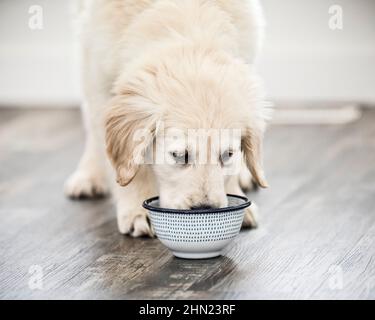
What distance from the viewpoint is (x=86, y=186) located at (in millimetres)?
3781

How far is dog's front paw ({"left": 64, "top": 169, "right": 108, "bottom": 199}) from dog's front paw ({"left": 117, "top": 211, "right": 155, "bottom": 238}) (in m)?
0.70

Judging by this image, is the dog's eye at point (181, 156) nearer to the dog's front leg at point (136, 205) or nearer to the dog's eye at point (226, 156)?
the dog's eye at point (226, 156)

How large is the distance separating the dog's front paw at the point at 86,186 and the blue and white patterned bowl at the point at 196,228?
1.07m

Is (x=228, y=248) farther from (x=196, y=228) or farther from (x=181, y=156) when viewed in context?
(x=181, y=156)

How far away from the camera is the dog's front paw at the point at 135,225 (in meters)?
3.03

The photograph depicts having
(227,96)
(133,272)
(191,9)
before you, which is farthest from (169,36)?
(133,272)

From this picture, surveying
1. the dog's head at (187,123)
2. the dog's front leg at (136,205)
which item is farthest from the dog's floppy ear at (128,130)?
the dog's front leg at (136,205)

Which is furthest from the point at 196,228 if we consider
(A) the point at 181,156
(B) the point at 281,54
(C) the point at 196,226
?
(B) the point at 281,54

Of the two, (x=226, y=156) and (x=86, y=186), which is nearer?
(x=226, y=156)

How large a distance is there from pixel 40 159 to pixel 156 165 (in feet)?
6.38

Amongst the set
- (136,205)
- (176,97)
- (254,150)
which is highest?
(176,97)

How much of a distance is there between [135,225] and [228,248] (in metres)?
0.37

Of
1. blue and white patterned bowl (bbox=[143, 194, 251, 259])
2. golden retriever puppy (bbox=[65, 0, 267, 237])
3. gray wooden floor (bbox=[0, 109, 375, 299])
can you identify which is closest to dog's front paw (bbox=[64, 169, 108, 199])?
gray wooden floor (bbox=[0, 109, 375, 299])
